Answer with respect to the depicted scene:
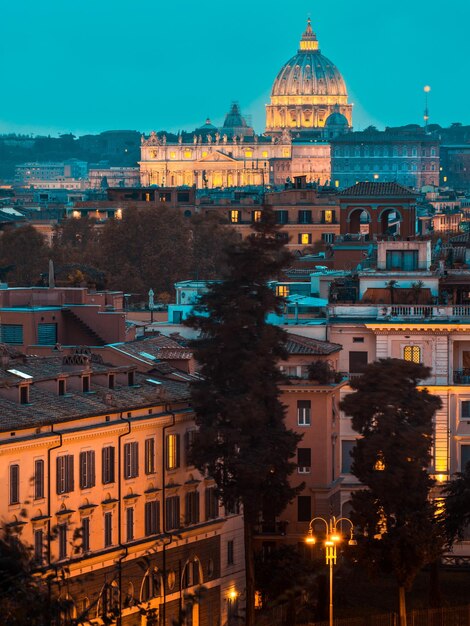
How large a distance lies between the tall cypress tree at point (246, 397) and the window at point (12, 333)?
6948 millimetres

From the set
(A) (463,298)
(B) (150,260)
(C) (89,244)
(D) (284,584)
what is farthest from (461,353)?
(C) (89,244)

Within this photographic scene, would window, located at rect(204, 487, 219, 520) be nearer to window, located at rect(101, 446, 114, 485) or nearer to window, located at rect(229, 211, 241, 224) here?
window, located at rect(101, 446, 114, 485)

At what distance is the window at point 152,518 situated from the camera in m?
34.3

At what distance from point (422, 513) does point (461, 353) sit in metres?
8.14

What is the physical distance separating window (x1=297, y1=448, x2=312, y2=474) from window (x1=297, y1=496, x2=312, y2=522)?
1.40ft

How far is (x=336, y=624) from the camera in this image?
33.9 meters

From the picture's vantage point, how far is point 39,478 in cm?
3153

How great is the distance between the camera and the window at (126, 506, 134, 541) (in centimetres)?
3366

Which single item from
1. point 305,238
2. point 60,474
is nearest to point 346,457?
point 60,474

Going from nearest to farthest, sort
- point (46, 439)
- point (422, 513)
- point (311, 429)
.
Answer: point (46, 439) < point (422, 513) < point (311, 429)

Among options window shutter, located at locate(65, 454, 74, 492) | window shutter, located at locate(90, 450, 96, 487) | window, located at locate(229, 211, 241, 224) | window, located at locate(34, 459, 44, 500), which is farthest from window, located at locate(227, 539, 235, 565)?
window, located at locate(229, 211, 241, 224)

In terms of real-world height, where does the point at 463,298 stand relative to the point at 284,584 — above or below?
above

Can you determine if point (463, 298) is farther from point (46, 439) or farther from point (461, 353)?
point (46, 439)

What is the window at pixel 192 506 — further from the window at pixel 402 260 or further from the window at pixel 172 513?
the window at pixel 402 260
